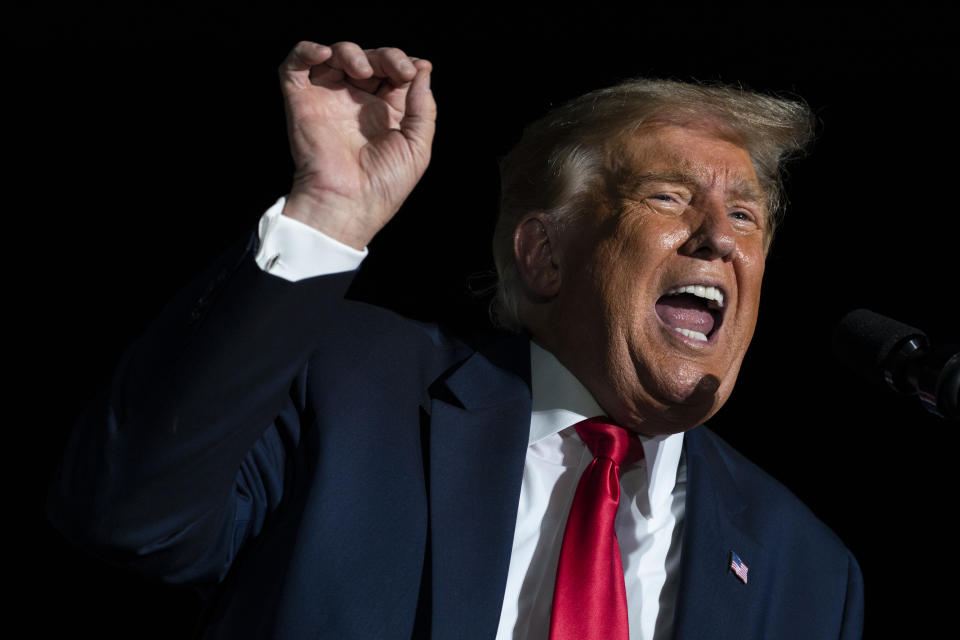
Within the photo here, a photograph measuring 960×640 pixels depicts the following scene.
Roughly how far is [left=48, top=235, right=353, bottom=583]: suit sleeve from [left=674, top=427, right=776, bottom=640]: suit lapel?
88cm

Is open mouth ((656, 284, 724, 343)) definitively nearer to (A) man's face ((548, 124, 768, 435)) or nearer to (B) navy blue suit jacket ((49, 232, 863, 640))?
(A) man's face ((548, 124, 768, 435))

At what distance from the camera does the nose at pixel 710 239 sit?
2115 mm

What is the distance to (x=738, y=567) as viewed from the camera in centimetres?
206

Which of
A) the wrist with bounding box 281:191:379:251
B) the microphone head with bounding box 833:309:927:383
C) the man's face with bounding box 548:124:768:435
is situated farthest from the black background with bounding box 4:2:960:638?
the microphone head with bounding box 833:309:927:383

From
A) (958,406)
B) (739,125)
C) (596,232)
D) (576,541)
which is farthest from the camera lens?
(739,125)

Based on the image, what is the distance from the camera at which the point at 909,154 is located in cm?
271

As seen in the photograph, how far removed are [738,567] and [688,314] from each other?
1.64ft

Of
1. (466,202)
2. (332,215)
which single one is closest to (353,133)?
(332,215)

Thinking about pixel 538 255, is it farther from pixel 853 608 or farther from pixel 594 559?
pixel 853 608

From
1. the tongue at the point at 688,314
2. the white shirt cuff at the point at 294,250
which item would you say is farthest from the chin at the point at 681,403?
the white shirt cuff at the point at 294,250

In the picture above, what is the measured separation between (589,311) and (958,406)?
2.91 feet

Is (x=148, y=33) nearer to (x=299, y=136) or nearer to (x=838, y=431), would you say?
(x=299, y=136)

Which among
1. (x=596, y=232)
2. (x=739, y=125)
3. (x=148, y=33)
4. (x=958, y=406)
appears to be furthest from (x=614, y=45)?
(x=958, y=406)

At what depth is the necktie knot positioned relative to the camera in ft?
Answer: 6.77
